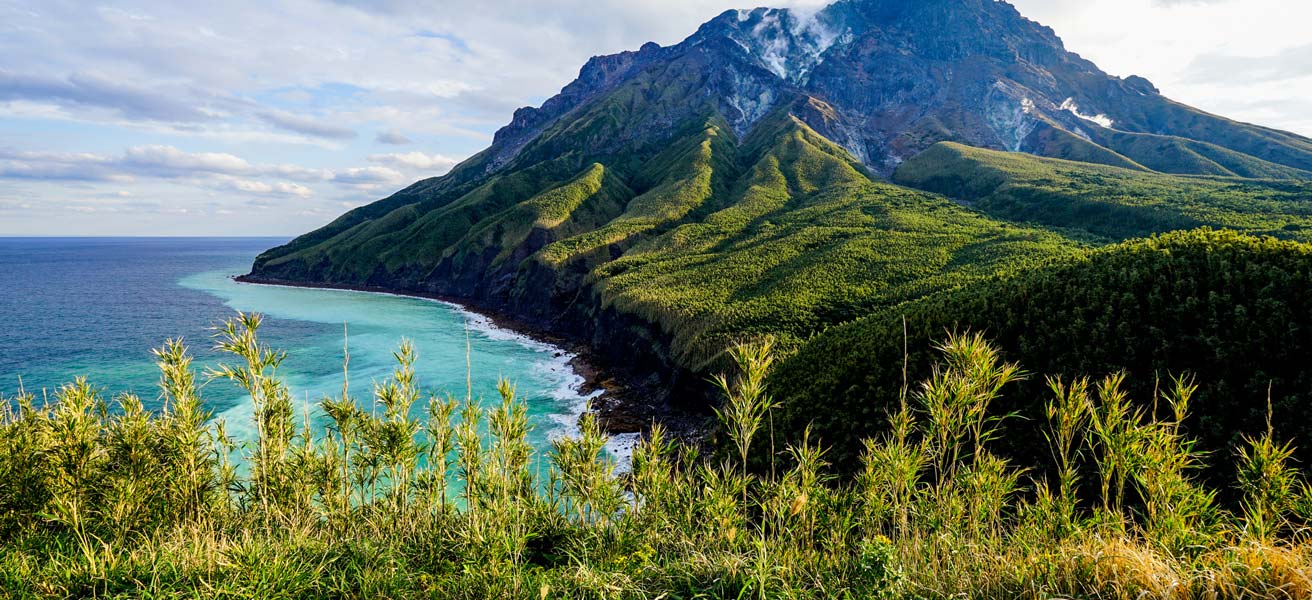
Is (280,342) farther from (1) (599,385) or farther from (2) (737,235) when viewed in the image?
(2) (737,235)

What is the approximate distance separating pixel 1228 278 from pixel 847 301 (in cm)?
2952

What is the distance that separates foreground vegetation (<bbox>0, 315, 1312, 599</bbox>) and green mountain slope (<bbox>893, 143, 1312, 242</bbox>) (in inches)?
2586

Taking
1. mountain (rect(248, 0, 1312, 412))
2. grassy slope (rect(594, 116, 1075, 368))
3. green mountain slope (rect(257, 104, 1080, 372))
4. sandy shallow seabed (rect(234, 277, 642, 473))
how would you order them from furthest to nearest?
mountain (rect(248, 0, 1312, 412)) < green mountain slope (rect(257, 104, 1080, 372)) < grassy slope (rect(594, 116, 1075, 368)) < sandy shallow seabed (rect(234, 277, 642, 473))

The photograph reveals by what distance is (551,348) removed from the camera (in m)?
69.8

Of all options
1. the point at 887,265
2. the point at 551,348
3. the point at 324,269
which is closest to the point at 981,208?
the point at 887,265

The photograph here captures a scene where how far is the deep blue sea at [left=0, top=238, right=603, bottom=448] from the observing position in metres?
50.3

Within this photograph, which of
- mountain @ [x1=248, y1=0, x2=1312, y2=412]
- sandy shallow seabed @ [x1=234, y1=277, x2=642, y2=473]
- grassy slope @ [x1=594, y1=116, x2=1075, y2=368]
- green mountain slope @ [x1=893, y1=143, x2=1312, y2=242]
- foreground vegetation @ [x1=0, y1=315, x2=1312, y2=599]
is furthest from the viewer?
green mountain slope @ [x1=893, y1=143, x2=1312, y2=242]

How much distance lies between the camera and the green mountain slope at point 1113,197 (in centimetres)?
7325

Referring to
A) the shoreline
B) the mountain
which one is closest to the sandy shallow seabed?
the shoreline

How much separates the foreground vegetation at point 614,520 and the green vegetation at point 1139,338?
4.31 m

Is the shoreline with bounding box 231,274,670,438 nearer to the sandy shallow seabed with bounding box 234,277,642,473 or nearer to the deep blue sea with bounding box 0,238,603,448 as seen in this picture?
the sandy shallow seabed with bounding box 234,277,642,473

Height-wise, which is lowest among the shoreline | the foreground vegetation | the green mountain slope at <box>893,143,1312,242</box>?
the shoreline

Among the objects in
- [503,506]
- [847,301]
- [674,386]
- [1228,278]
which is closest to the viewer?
[503,506]

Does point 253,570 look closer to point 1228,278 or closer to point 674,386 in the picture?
point 1228,278
